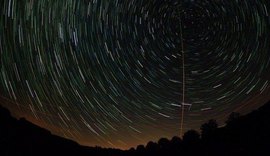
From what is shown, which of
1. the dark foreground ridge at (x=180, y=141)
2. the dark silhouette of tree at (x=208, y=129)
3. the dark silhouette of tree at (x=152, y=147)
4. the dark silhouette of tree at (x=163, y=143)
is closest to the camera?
the dark foreground ridge at (x=180, y=141)

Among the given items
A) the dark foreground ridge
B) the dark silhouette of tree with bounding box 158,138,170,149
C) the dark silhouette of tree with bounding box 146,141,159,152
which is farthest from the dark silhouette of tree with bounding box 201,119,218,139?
the dark silhouette of tree with bounding box 146,141,159,152

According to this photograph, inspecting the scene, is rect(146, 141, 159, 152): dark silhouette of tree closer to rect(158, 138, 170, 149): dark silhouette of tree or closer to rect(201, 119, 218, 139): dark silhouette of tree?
rect(158, 138, 170, 149): dark silhouette of tree

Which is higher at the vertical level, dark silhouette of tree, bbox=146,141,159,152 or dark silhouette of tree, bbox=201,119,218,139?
dark silhouette of tree, bbox=201,119,218,139

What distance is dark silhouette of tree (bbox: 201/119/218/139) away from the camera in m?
33.0

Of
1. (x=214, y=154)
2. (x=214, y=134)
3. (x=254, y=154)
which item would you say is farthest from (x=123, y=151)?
(x=254, y=154)

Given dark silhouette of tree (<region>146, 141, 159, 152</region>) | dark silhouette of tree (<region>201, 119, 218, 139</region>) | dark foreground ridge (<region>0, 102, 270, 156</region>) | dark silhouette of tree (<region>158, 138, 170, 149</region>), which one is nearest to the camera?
dark foreground ridge (<region>0, 102, 270, 156</region>)

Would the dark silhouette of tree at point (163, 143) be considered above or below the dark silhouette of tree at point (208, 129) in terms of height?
below

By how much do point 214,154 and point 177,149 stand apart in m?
5.14

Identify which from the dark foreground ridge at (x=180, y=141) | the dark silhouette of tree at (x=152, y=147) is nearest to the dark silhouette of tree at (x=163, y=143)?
the dark foreground ridge at (x=180, y=141)

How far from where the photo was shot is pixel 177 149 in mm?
32469

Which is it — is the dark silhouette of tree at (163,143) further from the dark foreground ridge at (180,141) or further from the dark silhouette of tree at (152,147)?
the dark silhouette of tree at (152,147)

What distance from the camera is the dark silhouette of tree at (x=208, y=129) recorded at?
33.0 meters

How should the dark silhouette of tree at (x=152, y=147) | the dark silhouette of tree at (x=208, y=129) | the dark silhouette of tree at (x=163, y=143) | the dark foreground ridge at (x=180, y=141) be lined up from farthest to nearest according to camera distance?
the dark silhouette of tree at (x=152, y=147), the dark silhouette of tree at (x=163, y=143), the dark silhouette of tree at (x=208, y=129), the dark foreground ridge at (x=180, y=141)

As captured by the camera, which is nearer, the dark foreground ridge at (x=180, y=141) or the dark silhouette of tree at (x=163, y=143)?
the dark foreground ridge at (x=180, y=141)
